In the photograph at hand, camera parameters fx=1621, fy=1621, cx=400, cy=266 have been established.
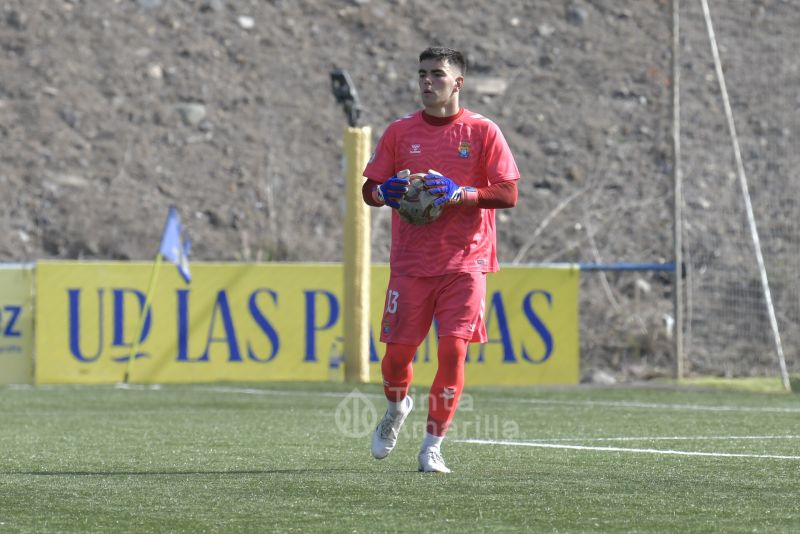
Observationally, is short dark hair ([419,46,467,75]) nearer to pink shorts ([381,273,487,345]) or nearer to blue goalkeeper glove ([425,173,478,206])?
blue goalkeeper glove ([425,173,478,206])

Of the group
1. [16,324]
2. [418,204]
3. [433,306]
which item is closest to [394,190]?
[418,204]

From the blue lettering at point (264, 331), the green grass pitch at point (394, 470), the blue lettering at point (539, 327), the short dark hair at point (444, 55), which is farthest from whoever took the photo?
the blue lettering at point (539, 327)

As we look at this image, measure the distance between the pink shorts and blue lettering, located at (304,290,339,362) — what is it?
831cm

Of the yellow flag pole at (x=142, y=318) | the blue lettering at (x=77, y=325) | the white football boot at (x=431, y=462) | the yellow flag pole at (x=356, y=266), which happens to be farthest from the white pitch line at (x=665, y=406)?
the white football boot at (x=431, y=462)

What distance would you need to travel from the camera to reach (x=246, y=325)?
14695 mm

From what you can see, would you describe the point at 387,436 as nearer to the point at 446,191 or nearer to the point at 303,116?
the point at 446,191

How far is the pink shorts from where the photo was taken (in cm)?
636

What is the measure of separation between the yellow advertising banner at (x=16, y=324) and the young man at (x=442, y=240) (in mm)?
8426

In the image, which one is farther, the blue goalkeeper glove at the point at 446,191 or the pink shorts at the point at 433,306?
the pink shorts at the point at 433,306

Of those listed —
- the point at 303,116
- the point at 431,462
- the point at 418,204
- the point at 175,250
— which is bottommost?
the point at 431,462

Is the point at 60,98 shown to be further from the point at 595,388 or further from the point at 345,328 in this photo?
the point at 595,388

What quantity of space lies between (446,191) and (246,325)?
871 cm

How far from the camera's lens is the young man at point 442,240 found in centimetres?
635

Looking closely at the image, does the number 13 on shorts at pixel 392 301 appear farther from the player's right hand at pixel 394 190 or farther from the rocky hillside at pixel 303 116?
the rocky hillside at pixel 303 116
